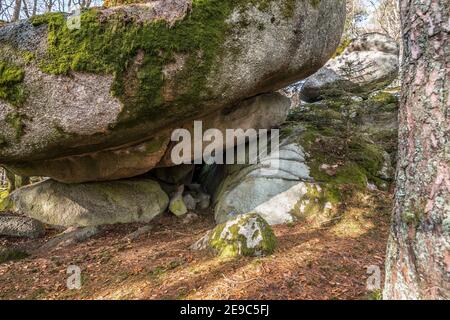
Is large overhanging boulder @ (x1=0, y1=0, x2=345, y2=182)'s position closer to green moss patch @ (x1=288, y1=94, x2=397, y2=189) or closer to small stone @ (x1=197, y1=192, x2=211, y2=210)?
green moss patch @ (x1=288, y1=94, x2=397, y2=189)

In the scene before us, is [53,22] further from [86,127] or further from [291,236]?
[291,236]

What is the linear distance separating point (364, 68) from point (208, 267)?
9.67 m

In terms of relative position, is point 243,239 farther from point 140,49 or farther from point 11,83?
point 11,83

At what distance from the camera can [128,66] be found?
457 cm

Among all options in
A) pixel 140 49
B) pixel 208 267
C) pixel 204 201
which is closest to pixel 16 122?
pixel 140 49

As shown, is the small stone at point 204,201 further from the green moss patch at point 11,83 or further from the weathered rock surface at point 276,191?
the green moss patch at point 11,83

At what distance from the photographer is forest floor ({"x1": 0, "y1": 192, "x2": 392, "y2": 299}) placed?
3.19 metres

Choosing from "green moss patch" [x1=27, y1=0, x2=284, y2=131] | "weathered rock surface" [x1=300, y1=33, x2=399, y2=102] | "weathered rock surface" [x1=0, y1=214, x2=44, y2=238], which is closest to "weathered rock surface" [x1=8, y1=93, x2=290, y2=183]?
"weathered rock surface" [x1=0, y1=214, x2=44, y2=238]

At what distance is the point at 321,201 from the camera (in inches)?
230

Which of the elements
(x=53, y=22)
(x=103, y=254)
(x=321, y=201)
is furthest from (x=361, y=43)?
(x=103, y=254)

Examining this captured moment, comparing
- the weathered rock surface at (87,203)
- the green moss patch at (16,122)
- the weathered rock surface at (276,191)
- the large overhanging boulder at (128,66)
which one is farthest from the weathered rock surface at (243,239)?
the green moss patch at (16,122)

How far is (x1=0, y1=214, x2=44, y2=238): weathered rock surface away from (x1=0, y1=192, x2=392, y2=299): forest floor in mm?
188

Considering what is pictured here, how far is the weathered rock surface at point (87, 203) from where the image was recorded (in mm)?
6281

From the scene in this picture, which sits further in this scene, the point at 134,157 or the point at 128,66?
the point at 134,157
